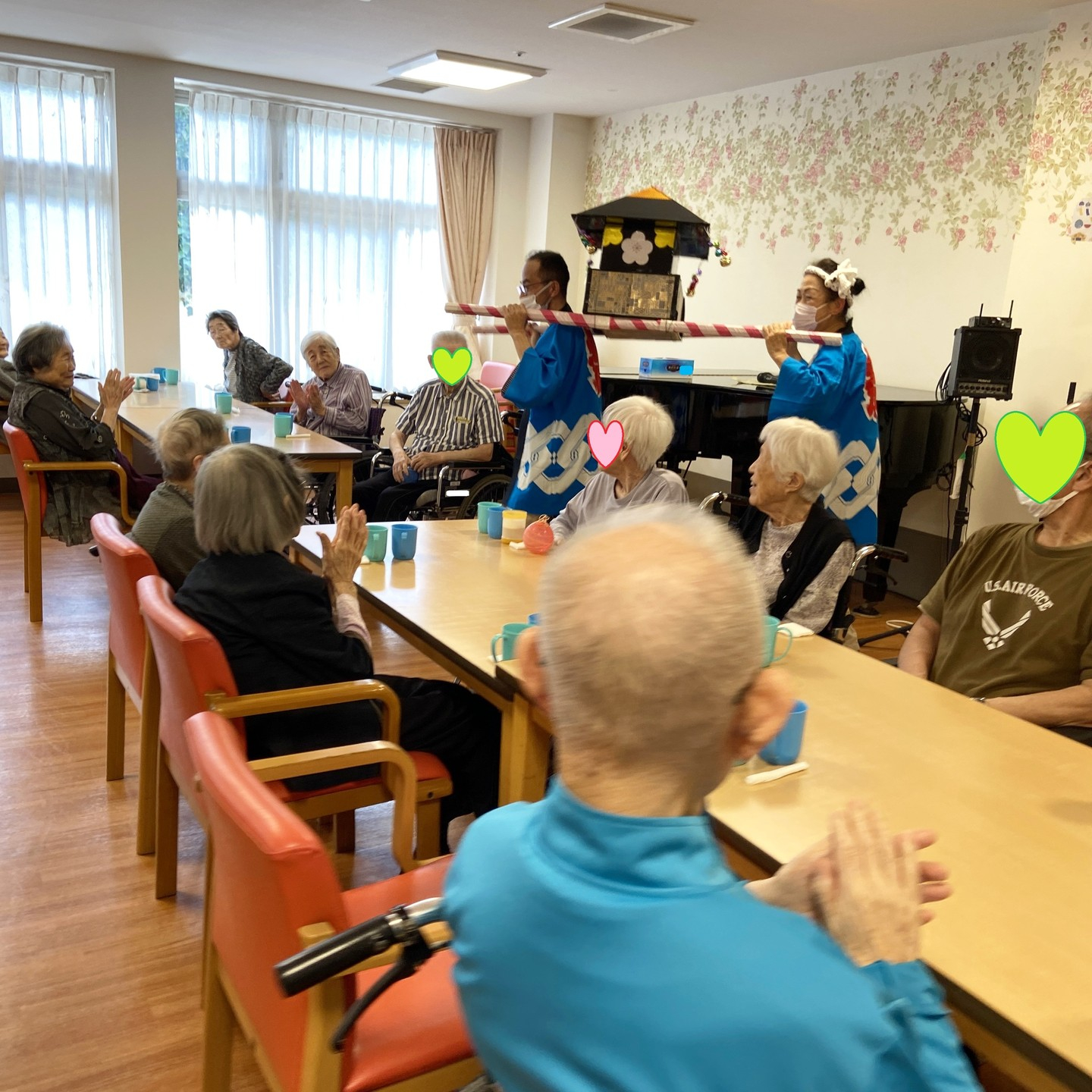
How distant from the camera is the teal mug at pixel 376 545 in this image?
2.54m

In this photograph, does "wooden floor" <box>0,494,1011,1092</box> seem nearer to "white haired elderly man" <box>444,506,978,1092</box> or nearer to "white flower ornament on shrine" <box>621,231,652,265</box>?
"white haired elderly man" <box>444,506,978,1092</box>

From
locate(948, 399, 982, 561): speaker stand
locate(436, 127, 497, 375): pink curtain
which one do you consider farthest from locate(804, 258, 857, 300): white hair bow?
locate(436, 127, 497, 375): pink curtain

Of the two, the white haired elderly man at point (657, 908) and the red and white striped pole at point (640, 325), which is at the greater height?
the red and white striped pole at point (640, 325)

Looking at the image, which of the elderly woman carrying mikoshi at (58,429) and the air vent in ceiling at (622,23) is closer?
the elderly woman carrying mikoshi at (58,429)

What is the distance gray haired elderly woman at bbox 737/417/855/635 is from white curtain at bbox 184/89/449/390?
5.83 m

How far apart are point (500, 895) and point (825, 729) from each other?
0.99 meters

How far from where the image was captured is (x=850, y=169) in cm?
562

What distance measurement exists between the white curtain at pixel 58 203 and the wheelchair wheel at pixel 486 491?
3.49 meters

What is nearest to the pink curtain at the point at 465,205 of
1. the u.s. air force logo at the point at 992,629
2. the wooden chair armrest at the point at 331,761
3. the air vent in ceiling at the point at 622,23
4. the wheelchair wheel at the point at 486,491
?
the air vent in ceiling at the point at 622,23

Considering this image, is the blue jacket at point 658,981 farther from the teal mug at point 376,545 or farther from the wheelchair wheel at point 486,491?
the wheelchair wheel at point 486,491

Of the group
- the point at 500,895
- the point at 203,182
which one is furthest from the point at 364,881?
the point at 203,182

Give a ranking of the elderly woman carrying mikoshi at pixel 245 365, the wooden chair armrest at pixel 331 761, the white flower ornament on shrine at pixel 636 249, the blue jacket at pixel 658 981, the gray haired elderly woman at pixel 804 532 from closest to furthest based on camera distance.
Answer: the blue jacket at pixel 658 981 → the wooden chair armrest at pixel 331 761 → the gray haired elderly woman at pixel 804 532 → the white flower ornament on shrine at pixel 636 249 → the elderly woman carrying mikoshi at pixel 245 365

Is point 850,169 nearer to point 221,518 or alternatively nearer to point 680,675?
point 221,518

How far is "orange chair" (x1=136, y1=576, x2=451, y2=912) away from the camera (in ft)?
5.52
